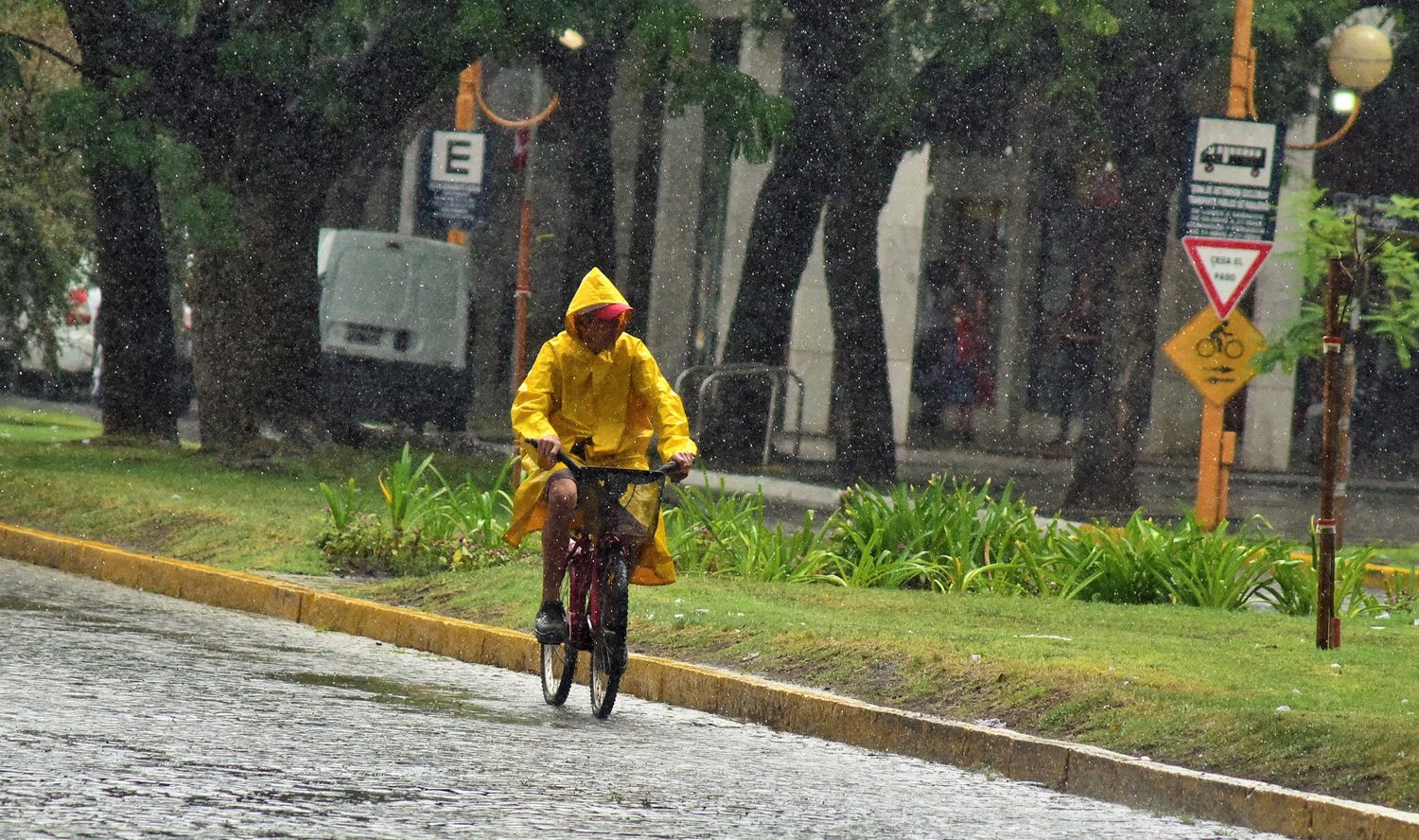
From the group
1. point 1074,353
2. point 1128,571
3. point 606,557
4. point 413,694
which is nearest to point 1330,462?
point 1128,571

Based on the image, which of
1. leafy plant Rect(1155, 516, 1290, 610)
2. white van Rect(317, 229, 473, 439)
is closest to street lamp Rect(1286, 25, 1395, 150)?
leafy plant Rect(1155, 516, 1290, 610)

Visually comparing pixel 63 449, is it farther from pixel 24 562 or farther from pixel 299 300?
pixel 24 562

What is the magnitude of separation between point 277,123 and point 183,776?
12995mm

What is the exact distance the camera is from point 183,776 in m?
7.19

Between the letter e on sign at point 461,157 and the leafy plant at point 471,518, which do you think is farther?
the letter e on sign at point 461,157

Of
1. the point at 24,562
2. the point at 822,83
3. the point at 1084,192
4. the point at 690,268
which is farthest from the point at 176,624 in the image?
the point at 690,268

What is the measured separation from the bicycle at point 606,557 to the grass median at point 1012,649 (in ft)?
3.66

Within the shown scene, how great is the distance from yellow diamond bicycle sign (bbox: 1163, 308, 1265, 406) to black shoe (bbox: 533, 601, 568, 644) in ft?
31.4

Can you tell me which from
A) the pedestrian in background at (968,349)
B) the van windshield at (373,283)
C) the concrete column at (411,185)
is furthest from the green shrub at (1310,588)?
the concrete column at (411,185)

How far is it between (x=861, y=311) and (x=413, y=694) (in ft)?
51.7

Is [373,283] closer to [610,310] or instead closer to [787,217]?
[787,217]

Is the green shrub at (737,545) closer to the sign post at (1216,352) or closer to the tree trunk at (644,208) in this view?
the sign post at (1216,352)

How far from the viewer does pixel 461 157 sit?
1870 centimetres

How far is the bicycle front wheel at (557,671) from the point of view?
980cm
